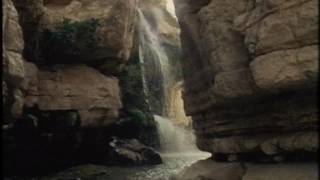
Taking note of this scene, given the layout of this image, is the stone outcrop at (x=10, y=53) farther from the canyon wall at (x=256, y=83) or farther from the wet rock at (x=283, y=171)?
the wet rock at (x=283, y=171)

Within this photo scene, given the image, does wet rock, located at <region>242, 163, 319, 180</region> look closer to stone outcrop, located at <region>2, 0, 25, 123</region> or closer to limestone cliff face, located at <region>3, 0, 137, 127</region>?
stone outcrop, located at <region>2, 0, 25, 123</region>

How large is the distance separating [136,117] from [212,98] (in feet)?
38.7

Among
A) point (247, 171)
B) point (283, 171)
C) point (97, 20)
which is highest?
point (97, 20)

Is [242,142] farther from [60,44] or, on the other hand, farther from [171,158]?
[171,158]

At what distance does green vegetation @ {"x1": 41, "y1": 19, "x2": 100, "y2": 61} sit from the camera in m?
17.5

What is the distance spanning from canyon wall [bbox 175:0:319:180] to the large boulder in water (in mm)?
7889

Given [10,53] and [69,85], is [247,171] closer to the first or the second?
[10,53]


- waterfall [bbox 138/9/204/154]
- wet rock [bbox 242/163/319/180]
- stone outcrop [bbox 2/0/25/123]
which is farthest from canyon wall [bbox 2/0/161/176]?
wet rock [bbox 242/163/319/180]

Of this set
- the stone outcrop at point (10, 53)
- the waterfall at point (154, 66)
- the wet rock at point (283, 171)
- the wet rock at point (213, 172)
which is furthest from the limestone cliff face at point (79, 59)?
the wet rock at point (283, 171)

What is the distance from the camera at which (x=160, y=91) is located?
28328 mm

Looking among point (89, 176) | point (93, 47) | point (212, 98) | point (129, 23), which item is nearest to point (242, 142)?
point (212, 98)

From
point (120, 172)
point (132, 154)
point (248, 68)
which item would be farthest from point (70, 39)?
point (248, 68)

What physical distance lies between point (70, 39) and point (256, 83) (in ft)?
35.4

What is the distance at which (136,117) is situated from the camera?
2203 cm
